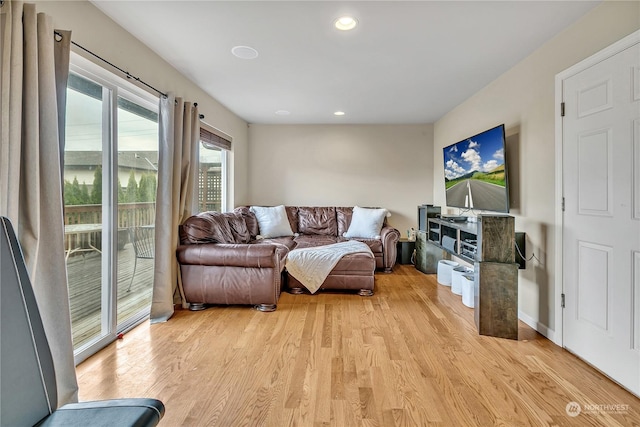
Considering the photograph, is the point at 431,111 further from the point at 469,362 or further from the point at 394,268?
the point at 469,362

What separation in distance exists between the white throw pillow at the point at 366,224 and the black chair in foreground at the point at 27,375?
373 cm

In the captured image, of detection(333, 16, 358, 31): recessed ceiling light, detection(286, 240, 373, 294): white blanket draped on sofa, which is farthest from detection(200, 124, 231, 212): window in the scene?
detection(333, 16, 358, 31): recessed ceiling light

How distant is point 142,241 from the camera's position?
2596 millimetres

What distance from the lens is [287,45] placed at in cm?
227

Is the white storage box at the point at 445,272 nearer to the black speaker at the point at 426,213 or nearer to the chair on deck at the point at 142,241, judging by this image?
the black speaker at the point at 426,213

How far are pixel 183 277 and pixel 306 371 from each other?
1.63m

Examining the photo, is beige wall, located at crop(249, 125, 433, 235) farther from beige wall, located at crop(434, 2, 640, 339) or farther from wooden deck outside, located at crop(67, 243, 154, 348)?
wooden deck outside, located at crop(67, 243, 154, 348)

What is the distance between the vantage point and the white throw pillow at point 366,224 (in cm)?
438

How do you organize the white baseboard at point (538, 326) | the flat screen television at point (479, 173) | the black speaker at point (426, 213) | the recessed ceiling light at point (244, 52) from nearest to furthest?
1. the white baseboard at point (538, 326)
2. the recessed ceiling light at point (244, 52)
3. the flat screen television at point (479, 173)
4. the black speaker at point (426, 213)

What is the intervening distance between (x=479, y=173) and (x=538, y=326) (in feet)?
5.06

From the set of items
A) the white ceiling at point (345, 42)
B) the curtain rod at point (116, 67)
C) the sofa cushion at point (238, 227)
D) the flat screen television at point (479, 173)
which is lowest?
the sofa cushion at point (238, 227)

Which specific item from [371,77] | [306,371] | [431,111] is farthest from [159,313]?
[431,111]

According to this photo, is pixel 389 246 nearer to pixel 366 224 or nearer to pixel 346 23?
pixel 366 224

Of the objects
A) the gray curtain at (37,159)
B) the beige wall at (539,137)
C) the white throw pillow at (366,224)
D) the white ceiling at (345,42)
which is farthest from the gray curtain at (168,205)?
the beige wall at (539,137)
